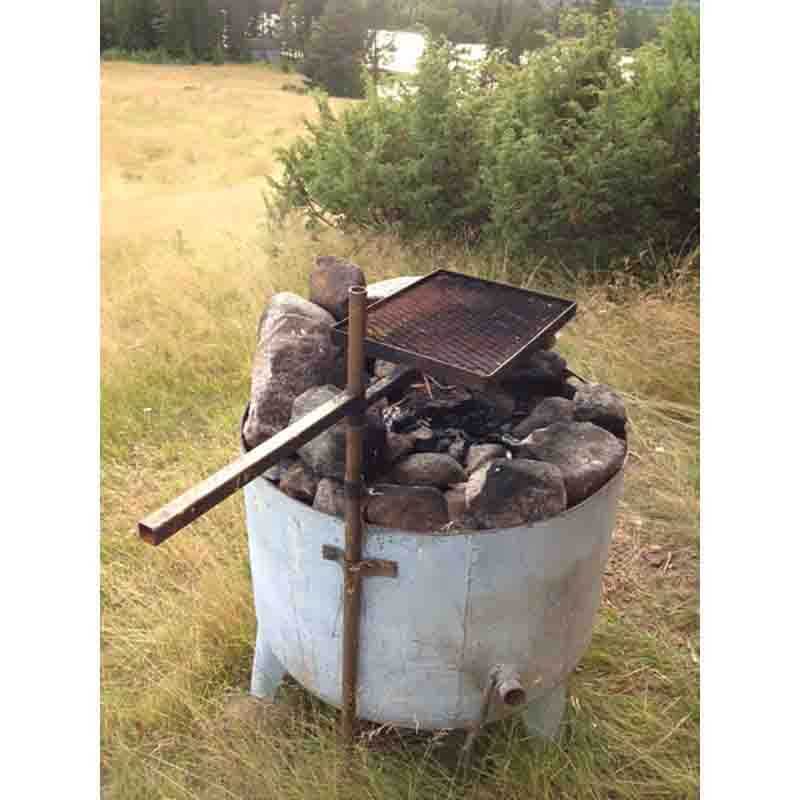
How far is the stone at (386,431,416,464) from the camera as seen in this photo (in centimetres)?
183

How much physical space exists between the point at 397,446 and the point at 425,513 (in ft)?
0.76

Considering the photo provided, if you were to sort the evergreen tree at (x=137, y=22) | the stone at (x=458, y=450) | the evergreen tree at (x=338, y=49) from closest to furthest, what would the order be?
the stone at (x=458, y=450) < the evergreen tree at (x=137, y=22) < the evergreen tree at (x=338, y=49)

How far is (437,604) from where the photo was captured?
1.70m

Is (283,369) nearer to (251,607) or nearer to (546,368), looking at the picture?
(546,368)

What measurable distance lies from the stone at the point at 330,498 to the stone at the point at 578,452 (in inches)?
16.4

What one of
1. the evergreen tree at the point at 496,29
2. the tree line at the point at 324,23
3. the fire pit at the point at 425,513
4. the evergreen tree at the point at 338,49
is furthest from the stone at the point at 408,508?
the evergreen tree at the point at 496,29

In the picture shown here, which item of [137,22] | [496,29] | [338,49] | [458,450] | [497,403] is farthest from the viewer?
[496,29]

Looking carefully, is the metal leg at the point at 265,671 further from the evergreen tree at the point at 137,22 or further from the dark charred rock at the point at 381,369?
the evergreen tree at the point at 137,22

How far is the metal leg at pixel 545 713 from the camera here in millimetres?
1995

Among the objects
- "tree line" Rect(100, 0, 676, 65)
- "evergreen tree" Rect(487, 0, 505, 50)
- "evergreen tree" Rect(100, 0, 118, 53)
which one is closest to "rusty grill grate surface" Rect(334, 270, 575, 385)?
"tree line" Rect(100, 0, 676, 65)

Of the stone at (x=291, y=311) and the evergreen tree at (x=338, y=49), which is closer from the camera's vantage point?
the stone at (x=291, y=311)

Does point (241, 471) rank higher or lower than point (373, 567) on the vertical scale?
higher

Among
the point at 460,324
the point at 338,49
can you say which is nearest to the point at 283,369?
the point at 460,324

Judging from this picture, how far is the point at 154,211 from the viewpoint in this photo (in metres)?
5.46
